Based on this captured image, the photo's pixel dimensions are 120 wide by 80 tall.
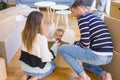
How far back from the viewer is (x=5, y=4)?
548cm

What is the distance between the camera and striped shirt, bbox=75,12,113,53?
1760mm

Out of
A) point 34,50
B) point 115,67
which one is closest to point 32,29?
point 34,50

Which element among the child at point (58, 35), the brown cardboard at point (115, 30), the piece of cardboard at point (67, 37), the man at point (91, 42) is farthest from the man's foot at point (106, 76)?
the child at point (58, 35)

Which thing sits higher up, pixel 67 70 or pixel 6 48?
pixel 6 48

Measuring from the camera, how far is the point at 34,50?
180 centimetres

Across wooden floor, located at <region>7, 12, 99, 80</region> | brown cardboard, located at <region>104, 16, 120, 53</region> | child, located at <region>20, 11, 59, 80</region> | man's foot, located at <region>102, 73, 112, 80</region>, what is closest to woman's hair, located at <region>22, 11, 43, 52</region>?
child, located at <region>20, 11, 59, 80</region>

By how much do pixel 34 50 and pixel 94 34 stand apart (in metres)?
0.59

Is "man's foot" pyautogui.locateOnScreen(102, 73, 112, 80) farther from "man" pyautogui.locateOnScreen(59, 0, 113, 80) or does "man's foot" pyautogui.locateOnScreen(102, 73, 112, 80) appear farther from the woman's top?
the woman's top

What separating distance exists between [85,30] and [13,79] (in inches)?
36.7

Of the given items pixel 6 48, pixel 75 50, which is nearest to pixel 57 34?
pixel 75 50

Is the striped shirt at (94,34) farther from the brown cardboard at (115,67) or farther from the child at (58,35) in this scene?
the child at (58,35)

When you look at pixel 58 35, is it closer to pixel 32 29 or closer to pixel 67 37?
pixel 67 37

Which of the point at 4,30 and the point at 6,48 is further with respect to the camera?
the point at 4,30

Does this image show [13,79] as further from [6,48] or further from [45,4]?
[45,4]
